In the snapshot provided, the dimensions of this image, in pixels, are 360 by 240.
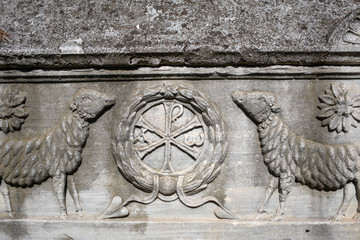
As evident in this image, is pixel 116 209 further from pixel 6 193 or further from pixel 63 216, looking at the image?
pixel 6 193

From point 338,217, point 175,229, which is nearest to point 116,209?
point 175,229

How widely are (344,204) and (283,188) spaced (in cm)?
44

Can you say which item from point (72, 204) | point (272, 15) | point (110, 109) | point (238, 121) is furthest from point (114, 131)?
point (272, 15)

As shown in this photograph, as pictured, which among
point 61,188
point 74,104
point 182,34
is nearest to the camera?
point 182,34

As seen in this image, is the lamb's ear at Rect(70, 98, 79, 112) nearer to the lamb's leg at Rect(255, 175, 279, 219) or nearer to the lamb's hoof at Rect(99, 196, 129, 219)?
the lamb's hoof at Rect(99, 196, 129, 219)

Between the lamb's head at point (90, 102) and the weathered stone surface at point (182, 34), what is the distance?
19cm

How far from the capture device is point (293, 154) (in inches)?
108

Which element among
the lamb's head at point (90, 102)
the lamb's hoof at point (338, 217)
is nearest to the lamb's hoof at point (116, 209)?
the lamb's head at point (90, 102)

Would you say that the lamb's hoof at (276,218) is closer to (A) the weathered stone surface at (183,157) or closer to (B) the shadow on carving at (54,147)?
(A) the weathered stone surface at (183,157)

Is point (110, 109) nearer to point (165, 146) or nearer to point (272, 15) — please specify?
point (165, 146)

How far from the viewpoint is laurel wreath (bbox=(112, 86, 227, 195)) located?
8.82 ft

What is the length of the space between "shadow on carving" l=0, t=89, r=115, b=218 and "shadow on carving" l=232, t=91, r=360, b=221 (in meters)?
0.94

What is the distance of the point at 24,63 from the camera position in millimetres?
2652

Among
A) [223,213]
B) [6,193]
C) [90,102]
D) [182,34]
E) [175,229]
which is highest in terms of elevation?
[182,34]
